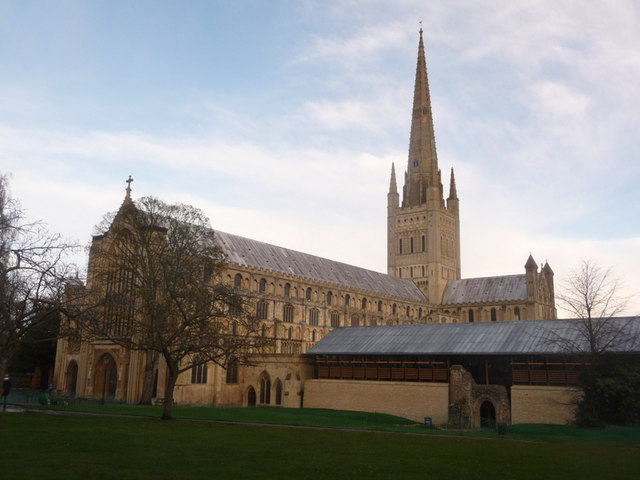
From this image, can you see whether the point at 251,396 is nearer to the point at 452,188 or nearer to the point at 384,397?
the point at 384,397

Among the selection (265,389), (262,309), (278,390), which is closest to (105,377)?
(265,389)

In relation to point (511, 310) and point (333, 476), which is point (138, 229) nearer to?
point (333, 476)

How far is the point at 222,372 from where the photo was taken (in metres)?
60.2

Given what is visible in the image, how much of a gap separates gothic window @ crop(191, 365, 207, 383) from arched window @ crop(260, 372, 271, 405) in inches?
223

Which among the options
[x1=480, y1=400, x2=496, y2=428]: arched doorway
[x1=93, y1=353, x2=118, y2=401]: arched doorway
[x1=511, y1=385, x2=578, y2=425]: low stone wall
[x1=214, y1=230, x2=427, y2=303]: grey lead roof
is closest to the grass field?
[x1=511, y1=385, x2=578, y2=425]: low stone wall

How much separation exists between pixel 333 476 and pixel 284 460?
10.1 feet

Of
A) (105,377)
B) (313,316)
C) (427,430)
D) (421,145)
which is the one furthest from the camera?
(421,145)

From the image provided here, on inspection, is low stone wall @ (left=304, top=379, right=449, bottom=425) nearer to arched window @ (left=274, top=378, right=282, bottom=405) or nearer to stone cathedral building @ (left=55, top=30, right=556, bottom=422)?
stone cathedral building @ (left=55, top=30, right=556, bottom=422)

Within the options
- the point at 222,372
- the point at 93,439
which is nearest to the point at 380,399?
the point at 222,372

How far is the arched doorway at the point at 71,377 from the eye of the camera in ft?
196

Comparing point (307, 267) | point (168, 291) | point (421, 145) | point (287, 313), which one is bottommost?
point (168, 291)

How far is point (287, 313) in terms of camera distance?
74.2 meters

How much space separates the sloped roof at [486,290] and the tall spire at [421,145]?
1705cm

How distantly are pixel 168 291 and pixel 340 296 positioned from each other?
45.7 metres
